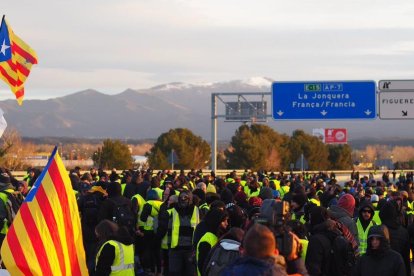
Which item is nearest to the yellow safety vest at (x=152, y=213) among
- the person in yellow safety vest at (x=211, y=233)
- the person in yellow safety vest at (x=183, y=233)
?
the person in yellow safety vest at (x=183, y=233)

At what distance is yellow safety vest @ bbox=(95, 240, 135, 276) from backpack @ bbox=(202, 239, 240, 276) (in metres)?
1.32

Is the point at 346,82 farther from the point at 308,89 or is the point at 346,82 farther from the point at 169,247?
the point at 169,247

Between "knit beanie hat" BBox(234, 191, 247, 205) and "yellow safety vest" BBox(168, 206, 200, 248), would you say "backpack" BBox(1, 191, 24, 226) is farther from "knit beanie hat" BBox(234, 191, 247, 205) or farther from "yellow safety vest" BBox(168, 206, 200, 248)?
"knit beanie hat" BBox(234, 191, 247, 205)

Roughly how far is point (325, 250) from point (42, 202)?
2897mm

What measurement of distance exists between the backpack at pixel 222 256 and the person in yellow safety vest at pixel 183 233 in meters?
4.21

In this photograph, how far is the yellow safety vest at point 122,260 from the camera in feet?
31.5

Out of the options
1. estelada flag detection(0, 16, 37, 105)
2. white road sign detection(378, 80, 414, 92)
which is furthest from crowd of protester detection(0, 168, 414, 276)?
white road sign detection(378, 80, 414, 92)

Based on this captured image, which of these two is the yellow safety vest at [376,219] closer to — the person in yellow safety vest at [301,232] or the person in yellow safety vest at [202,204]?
the person in yellow safety vest at [202,204]

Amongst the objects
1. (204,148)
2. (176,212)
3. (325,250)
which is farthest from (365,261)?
(204,148)

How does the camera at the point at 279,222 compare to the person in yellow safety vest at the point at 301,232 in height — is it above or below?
above

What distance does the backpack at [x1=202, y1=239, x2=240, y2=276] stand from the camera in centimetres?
845

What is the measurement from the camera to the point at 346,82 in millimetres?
39500

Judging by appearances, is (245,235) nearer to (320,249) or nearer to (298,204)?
(320,249)

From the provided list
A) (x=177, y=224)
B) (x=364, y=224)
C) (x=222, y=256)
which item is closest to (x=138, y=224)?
(x=177, y=224)
